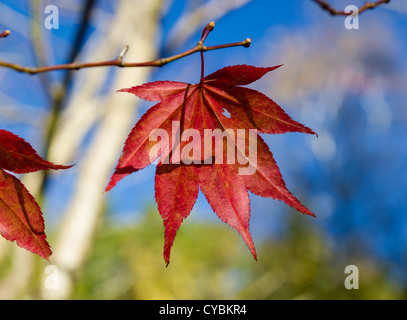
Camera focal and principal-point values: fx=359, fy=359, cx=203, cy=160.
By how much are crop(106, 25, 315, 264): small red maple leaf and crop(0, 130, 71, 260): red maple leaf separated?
0.13 metres

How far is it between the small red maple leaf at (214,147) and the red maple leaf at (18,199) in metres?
0.13

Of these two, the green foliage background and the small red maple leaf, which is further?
the green foliage background

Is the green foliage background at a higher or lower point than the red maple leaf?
higher

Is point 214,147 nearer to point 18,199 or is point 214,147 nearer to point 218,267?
point 18,199


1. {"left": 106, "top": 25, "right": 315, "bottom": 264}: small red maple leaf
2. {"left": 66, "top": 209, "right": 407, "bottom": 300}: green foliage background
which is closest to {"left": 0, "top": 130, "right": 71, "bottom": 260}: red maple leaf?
{"left": 106, "top": 25, "right": 315, "bottom": 264}: small red maple leaf

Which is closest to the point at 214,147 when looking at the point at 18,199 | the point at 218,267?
the point at 18,199

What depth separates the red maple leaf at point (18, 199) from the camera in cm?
44

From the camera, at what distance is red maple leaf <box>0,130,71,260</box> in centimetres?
44

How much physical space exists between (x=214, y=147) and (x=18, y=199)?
0.26m

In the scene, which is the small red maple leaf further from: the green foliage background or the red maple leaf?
the green foliage background

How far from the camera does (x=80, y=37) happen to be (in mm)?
1242

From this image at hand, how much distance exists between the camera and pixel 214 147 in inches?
19.7

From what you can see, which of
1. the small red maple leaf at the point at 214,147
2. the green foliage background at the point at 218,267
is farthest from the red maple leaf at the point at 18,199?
the green foliage background at the point at 218,267
